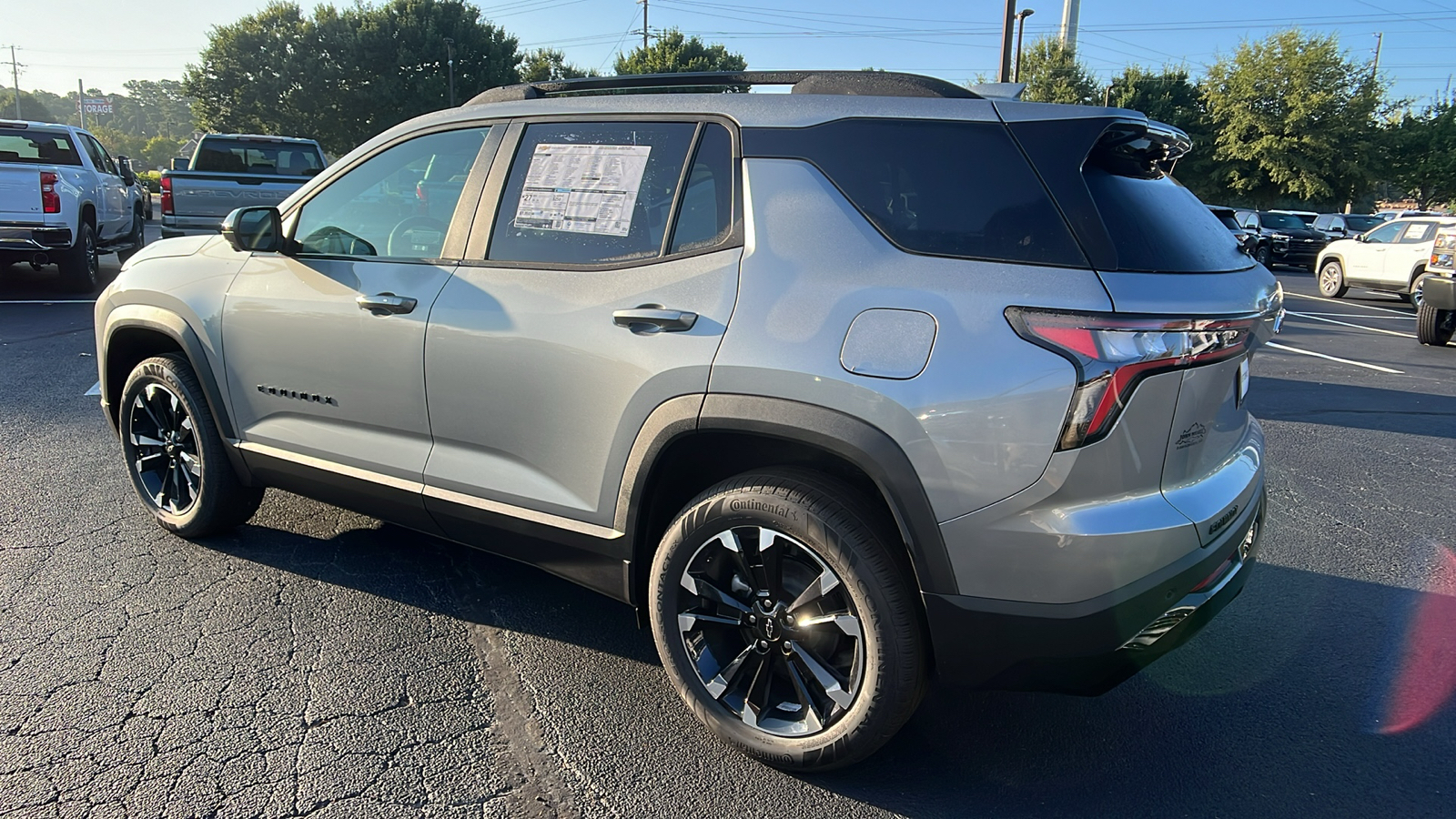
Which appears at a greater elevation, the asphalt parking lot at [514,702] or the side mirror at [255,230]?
the side mirror at [255,230]

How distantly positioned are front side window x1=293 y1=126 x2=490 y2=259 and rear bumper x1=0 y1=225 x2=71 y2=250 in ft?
29.5

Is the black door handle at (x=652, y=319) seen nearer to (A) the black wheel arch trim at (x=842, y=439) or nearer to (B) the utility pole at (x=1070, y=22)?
(A) the black wheel arch trim at (x=842, y=439)

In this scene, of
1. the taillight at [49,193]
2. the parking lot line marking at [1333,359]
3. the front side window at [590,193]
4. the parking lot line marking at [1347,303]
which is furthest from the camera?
the parking lot line marking at [1347,303]

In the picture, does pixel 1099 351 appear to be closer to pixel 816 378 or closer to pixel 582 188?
pixel 816 378

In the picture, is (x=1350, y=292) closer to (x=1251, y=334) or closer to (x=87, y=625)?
(x=1251, y=334)

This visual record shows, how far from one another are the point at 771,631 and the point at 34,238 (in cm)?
1121

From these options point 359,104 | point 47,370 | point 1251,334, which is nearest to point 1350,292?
point 1251,334

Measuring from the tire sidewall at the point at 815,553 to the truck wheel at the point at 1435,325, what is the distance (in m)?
11.5

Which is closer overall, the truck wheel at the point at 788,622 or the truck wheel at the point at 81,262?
the truck wheel at the point at 788,622

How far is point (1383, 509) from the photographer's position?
4.86m

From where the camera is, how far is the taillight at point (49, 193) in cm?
1023

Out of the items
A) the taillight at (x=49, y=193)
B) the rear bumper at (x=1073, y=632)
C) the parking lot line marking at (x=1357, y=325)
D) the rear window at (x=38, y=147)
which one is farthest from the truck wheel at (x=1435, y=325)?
the rear window at (x=38, y=147)

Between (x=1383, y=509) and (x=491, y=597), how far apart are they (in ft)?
14.6

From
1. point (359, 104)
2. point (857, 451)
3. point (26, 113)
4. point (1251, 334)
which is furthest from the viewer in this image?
point (26, 113)
